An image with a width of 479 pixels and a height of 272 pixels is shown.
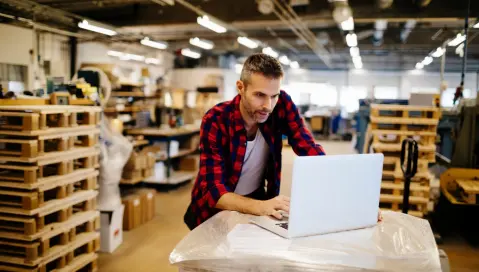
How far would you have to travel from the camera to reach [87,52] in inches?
478

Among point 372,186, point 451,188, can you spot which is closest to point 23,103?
point 372,186

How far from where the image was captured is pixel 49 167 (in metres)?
3.68

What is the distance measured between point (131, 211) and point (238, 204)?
3.86m

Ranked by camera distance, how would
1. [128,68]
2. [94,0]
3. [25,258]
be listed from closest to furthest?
[25,258] → [94,0] → [128,68]

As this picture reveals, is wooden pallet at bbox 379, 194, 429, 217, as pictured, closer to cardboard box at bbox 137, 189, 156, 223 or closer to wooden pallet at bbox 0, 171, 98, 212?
cardboard box at bbox 137, 189, 156, 223

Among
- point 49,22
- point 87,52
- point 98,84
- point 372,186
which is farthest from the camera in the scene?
point 87,52

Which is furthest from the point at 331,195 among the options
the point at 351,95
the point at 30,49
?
the point at 351,95

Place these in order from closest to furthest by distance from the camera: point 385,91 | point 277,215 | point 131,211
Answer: point 277,215, point 131,211, point 385,91

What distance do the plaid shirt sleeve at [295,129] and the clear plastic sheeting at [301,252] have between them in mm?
674

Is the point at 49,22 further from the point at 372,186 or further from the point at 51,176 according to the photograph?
the point at 372,186

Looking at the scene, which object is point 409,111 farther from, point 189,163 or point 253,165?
point 189,163

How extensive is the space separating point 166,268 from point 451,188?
3664mm

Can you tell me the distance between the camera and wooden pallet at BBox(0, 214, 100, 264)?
3154 millimetres

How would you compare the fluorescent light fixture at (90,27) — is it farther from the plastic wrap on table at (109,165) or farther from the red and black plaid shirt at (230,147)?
the red and black plaid shirt at (230,147)
